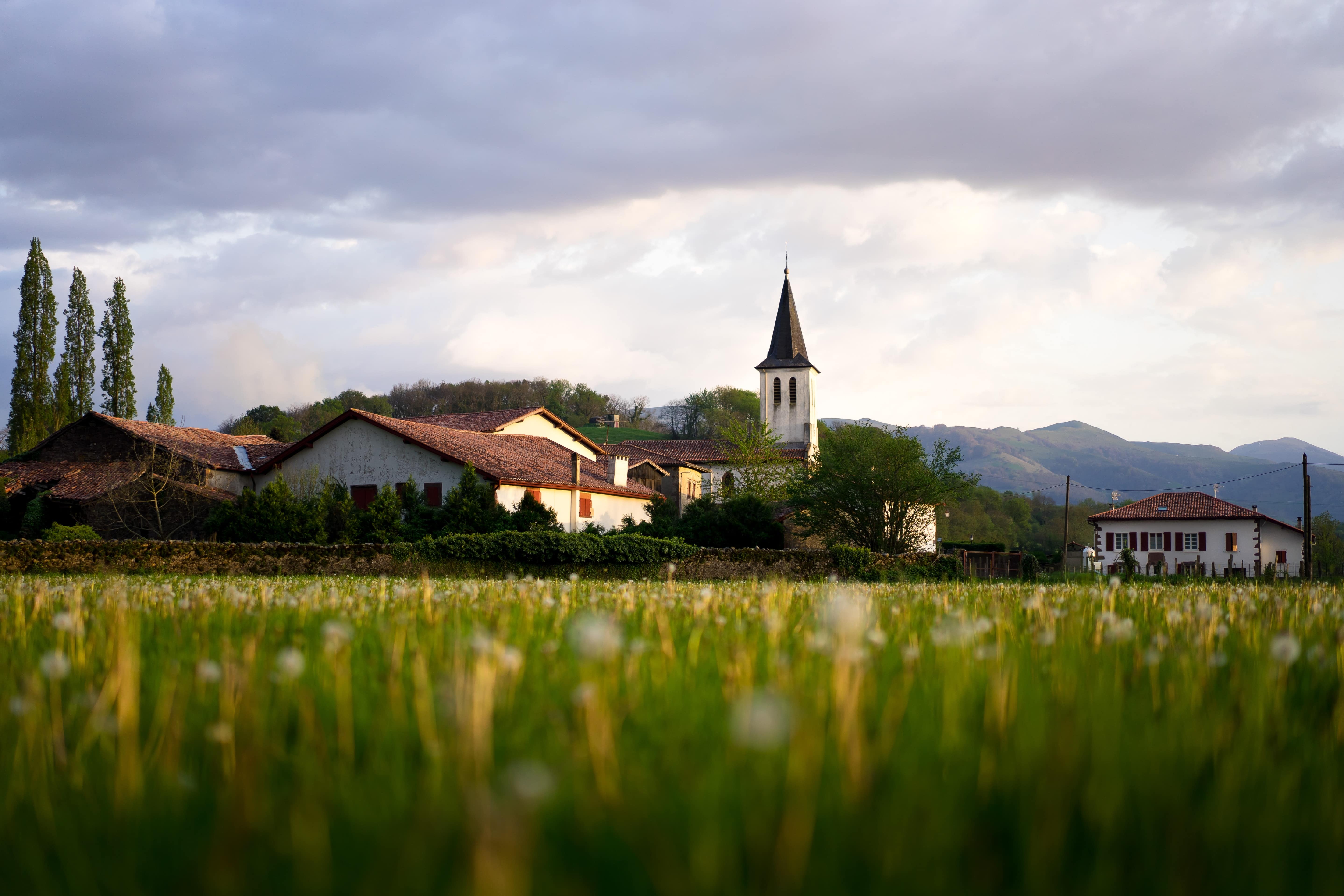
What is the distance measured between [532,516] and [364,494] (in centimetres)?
925

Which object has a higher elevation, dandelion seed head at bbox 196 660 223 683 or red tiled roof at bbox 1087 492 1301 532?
red tiled roof at bbox 1087 492 1301 532

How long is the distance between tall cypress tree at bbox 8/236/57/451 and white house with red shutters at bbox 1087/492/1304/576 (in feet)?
242

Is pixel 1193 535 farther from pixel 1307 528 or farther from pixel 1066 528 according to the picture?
pixel 1307 528

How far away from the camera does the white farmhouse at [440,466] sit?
1537 inches

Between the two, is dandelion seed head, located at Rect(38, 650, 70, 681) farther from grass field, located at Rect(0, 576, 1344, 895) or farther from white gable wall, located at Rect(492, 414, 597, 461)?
white gable wall, located at Rect(492, 414, 597, 461)

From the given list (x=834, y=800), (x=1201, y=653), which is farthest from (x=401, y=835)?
(x=1201, y=653)

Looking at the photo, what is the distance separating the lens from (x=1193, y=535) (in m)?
75.4

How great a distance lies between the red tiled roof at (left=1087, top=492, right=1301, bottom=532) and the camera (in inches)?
2889

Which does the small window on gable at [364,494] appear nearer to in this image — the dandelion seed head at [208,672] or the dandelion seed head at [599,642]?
the dandelion seed head at [208,672]

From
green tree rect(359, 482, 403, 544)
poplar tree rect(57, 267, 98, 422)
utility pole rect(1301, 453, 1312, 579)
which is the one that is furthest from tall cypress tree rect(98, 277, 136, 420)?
utility pole rect(1301, 453, 1312, 579)

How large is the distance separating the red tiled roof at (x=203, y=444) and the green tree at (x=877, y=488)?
86.1ft

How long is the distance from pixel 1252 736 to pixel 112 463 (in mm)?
47642

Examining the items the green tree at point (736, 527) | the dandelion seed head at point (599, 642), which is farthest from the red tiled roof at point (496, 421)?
the dandelion seed head at point (599, 642)

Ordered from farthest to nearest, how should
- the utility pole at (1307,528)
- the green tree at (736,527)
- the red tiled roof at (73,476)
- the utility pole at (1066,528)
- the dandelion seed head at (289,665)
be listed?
the green tree at (736,527), the utility pole at (1066,528), the red tiled roof at (73,476), the utility pole at (1307,528), the dandelion seed head at (289,665)
